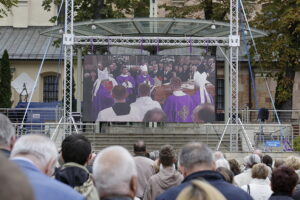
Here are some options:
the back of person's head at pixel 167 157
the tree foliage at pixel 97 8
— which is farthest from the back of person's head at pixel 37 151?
the tree foliage at pixel 97 8

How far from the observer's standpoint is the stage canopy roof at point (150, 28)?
1106 inches

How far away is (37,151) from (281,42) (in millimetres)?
31020

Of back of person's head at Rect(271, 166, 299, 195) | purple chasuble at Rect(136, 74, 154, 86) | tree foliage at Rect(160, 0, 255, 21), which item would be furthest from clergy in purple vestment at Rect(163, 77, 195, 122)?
back of person's head at Rect(271, 166, 299, 195)

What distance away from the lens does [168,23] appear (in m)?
28.7

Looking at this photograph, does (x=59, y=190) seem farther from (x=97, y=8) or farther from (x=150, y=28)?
(x=97, y=8)

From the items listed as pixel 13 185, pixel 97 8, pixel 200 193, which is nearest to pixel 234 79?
pixel 97 8

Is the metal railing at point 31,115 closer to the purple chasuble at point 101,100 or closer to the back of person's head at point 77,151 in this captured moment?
the purple chasuble at point 101,100

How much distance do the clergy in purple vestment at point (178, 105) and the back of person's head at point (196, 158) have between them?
22254mm

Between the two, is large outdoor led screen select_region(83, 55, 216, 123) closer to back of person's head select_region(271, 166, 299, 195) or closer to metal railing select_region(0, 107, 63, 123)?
metal railing select_region(0, 107, 63, 123)

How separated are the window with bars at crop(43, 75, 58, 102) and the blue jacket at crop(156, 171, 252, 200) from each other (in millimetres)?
43363

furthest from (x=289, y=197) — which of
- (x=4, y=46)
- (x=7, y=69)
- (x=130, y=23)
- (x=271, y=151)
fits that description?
(x=4, y=46)

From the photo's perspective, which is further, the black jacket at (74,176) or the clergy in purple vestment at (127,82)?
the clergy in purple vestment at (127,82)

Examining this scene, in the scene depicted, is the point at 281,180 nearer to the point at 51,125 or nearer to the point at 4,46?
the point at 51,125

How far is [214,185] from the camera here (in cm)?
560
